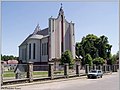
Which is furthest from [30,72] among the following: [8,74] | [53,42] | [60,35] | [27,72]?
[60,35]

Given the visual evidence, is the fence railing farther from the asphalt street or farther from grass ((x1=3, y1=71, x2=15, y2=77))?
the asphalt street

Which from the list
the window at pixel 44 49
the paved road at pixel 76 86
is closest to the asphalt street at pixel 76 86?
the paved road at pixel 76 86

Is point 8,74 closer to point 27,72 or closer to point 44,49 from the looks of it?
point 27,72

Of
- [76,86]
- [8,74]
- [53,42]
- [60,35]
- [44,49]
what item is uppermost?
[60,35]

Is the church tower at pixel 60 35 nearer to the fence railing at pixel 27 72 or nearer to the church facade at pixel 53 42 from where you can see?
the church facade at pixel 53 42

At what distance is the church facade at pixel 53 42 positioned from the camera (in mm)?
58341

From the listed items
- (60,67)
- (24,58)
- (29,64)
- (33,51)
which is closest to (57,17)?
(33,51)

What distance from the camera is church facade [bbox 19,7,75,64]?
58341 millimetres

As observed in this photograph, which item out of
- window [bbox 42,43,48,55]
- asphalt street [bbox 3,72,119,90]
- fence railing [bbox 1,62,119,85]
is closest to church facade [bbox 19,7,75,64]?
window [bbox 42,43,48,55]

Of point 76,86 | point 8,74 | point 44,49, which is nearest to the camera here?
point 76,86

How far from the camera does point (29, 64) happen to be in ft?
83.2

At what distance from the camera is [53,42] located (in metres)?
58.2

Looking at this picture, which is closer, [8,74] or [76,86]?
[76,86]

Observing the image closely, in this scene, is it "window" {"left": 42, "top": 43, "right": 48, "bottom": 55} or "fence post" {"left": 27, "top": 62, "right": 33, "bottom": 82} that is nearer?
"fence post" {"left": 27, "top": 62, "right": 33, "bottom": 82}
